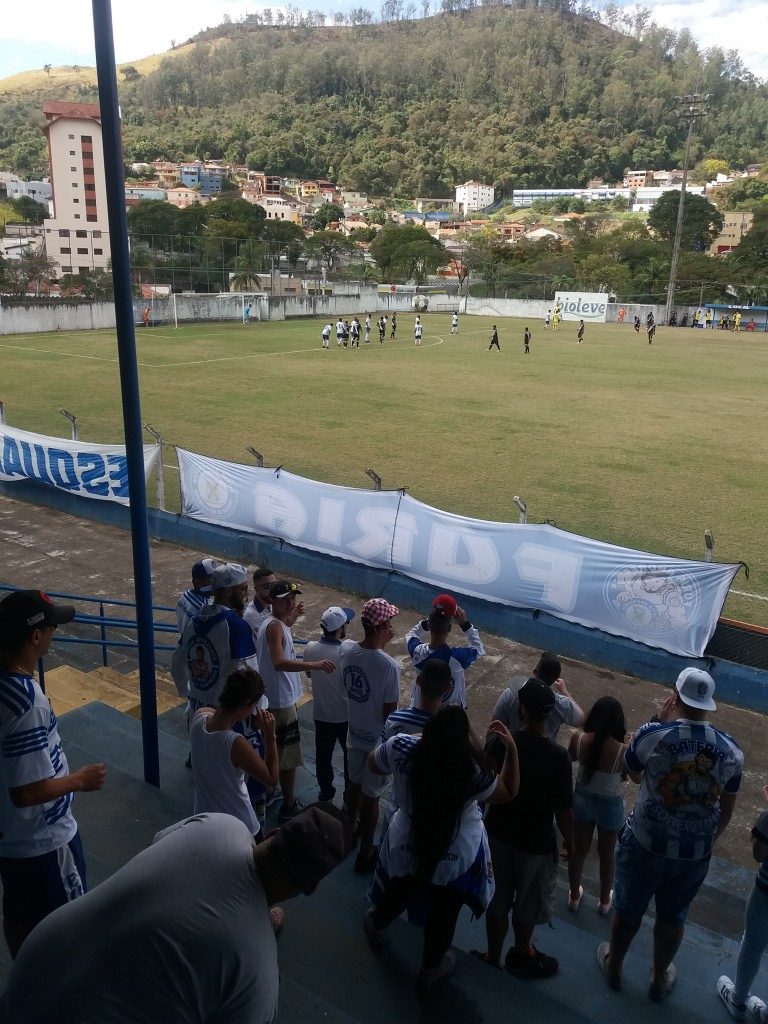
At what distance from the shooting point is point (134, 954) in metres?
1.78

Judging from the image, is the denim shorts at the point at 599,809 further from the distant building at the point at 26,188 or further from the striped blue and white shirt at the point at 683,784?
the distant building at the point at 26,188

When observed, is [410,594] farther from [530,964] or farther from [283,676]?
[530,964]

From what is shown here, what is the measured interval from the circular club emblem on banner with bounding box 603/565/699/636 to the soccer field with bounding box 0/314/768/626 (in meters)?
1.87

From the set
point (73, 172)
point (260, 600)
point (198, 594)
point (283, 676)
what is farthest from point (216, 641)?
point (73, 172)

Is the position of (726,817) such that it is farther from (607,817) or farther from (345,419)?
(345,419)

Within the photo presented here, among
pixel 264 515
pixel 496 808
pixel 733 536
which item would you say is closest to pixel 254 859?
pixel 496 808

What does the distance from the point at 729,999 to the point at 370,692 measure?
2.20 meters

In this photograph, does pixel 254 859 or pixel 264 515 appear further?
pixel 264 515

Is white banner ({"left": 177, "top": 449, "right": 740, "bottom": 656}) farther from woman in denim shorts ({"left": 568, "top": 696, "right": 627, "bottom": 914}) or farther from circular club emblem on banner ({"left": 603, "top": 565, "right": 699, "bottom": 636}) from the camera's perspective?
woman in denim shorts ({"left": 568, "top": 696, "right": 627, "bottom": 914})

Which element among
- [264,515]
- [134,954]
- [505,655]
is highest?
[134,954]

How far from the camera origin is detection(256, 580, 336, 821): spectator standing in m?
4.80

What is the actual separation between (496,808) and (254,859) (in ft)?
6.05

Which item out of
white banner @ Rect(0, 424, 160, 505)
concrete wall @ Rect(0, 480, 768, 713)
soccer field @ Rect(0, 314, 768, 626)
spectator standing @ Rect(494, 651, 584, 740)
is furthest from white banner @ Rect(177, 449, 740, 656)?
spectator standing @ Rect(494, 651, 584, 740)

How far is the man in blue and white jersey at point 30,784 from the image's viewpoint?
279 cm
